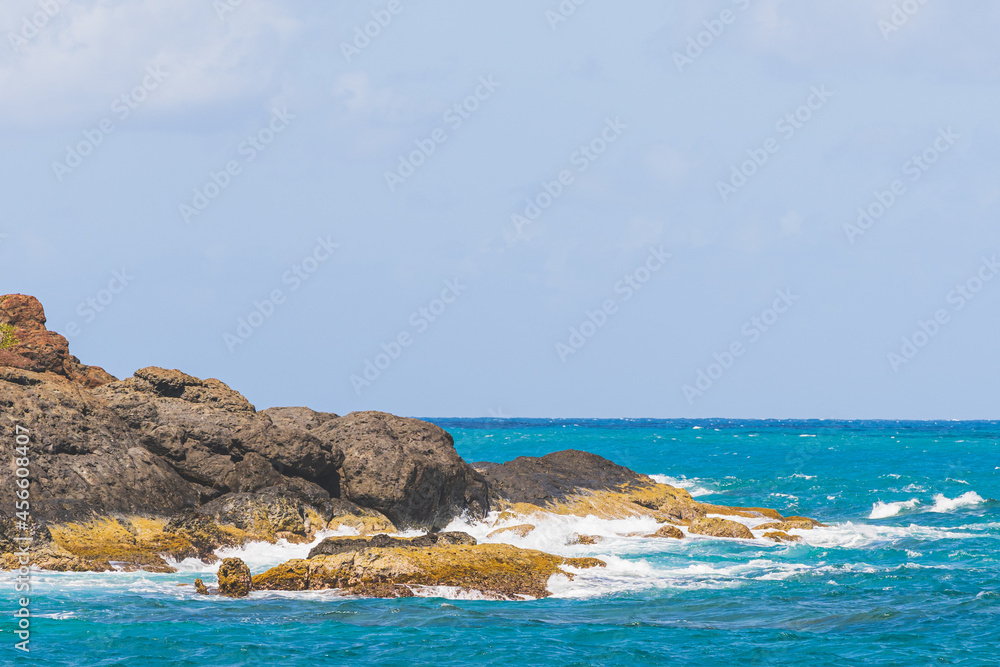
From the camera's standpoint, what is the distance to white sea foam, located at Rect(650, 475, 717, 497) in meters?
51.8

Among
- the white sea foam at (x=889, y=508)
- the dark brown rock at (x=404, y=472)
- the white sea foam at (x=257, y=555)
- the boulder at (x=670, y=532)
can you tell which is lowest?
the white sea foam at (x=257, y=555)

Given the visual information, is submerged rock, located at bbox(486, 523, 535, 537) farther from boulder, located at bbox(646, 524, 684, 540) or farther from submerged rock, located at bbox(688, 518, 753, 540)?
submerged rock, located at bbox(688, 518, 753, 540)

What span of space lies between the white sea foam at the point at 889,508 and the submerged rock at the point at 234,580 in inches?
1070

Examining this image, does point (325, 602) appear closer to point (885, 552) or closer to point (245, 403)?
point (245, 403)

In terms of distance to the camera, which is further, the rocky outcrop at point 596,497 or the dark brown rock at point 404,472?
the rocky outcrop at point 596,497

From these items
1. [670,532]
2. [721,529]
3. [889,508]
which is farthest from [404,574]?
[889,508]

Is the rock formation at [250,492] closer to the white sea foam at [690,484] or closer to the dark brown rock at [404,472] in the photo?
the dark brown rock at [404,472]

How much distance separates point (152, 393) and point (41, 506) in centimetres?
662

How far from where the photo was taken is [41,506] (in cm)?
2581

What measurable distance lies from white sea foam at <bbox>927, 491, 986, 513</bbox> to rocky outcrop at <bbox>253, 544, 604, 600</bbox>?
1012 inches

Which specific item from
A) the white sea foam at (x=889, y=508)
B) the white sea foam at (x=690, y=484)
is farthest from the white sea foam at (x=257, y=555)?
Result: the white sea foam at (x=690, y=484)

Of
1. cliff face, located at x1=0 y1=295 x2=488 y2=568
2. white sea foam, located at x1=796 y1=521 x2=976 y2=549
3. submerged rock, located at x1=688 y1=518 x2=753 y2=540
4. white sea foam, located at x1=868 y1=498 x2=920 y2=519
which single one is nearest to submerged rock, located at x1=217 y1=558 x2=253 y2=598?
cliff face, located at x1=0 y1=295 x2=488 y2=568

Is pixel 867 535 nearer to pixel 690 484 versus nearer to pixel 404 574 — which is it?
pixel 404 574

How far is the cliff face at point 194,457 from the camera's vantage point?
27.1m
